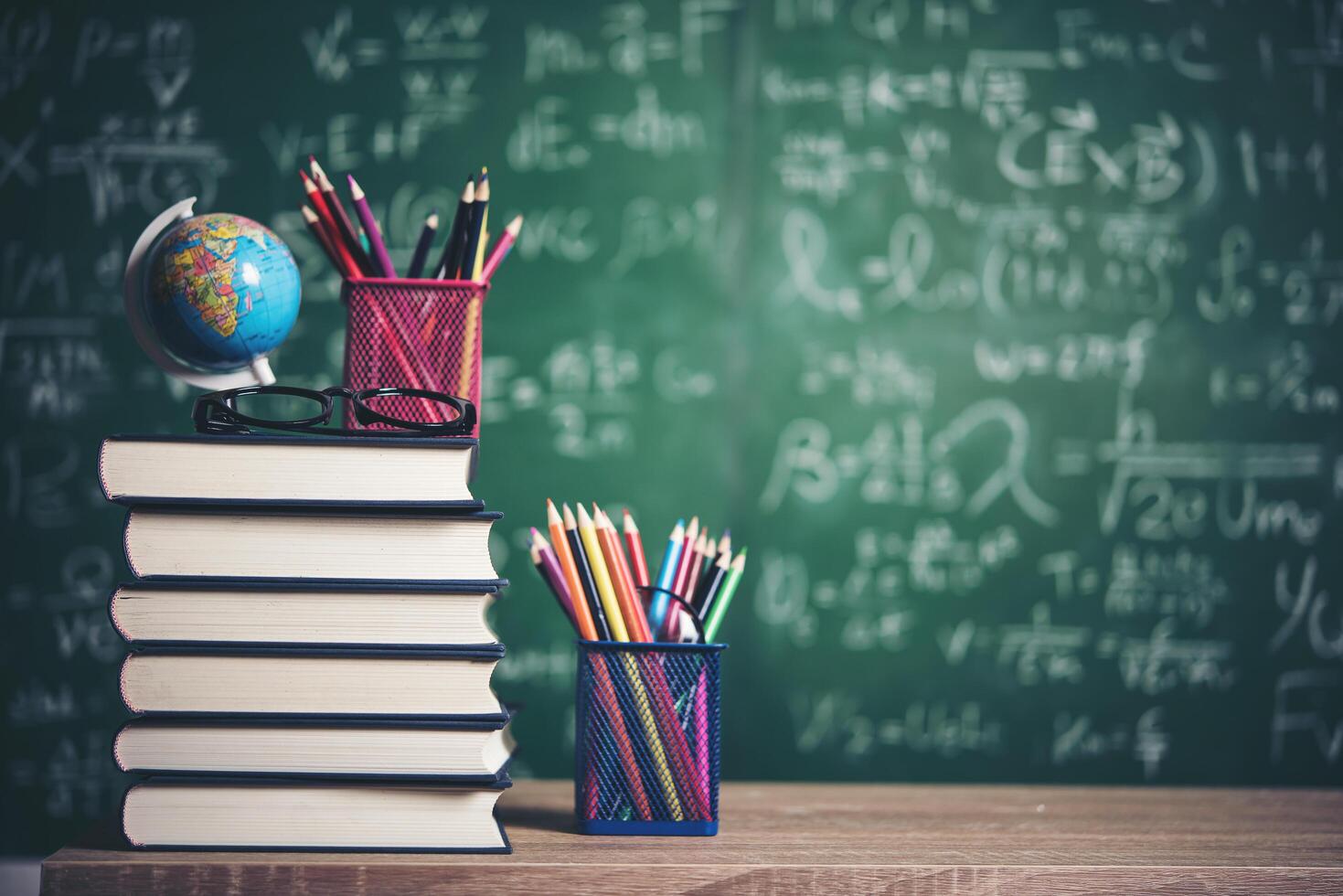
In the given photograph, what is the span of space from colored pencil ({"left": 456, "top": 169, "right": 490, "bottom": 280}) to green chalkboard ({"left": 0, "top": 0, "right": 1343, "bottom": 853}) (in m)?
0.95

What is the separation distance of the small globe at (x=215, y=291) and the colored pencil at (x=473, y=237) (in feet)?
0.60

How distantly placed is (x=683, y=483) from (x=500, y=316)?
1.62 feet

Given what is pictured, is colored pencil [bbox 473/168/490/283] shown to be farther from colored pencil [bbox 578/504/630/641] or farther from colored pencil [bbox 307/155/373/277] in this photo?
colored pencil [bbox 578/504/630/641]

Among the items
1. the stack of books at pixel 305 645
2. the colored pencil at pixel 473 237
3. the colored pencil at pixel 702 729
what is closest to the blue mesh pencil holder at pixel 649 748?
the colored pencil at pixel 702 729

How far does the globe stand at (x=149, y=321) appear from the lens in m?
0.99

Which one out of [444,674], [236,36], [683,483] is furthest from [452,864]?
[236,36]

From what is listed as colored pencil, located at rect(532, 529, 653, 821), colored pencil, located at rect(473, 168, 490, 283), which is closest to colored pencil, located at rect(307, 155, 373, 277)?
colored pencil, located at rect(473, 168, 490, 283)

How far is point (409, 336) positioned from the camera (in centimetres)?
106

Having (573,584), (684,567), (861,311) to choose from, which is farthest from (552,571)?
(861,311)

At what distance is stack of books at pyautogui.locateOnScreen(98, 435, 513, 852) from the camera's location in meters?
0.88

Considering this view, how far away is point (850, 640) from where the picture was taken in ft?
6.66

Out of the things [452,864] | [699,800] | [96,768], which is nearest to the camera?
[452,864]

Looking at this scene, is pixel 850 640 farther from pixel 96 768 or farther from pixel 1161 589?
pixel 96 768

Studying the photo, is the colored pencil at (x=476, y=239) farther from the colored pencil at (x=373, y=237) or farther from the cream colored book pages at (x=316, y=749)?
the cream colored book pages at (x=316, y=749)
